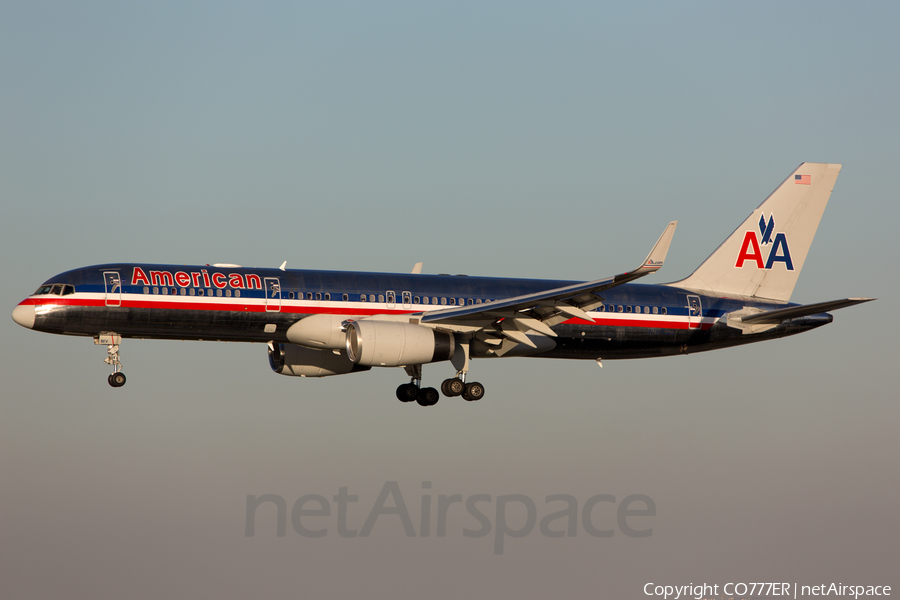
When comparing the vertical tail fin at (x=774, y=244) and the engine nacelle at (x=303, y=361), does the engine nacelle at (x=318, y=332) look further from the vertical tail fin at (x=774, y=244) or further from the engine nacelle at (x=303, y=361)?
the vertical tail fin at (x=774, y=244)

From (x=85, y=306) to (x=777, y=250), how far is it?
31989mm

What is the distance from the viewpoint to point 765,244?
52.3 metres

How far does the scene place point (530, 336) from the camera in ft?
151

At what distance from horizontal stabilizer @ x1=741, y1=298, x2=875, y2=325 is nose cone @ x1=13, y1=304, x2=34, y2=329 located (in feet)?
99.8

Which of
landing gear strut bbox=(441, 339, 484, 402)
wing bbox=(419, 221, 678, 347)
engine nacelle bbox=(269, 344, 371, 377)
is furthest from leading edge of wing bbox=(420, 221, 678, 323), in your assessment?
engine nacelle bbox=(269, 344, 371, 377)

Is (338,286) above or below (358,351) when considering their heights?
above

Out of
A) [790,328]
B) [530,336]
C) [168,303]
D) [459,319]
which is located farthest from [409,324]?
[790,328]

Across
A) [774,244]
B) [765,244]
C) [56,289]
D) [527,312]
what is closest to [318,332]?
[527,312]

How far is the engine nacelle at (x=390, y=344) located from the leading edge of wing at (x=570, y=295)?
1.16 m

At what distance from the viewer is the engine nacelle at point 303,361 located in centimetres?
4881

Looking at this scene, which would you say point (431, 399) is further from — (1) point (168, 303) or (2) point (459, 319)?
(1) point (168, 303)

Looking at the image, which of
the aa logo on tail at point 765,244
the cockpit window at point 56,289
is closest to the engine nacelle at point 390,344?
the cockpit window at point 56,289

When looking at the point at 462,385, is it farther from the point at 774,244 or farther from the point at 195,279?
the point at 774,244

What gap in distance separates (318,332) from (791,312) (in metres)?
20.4
